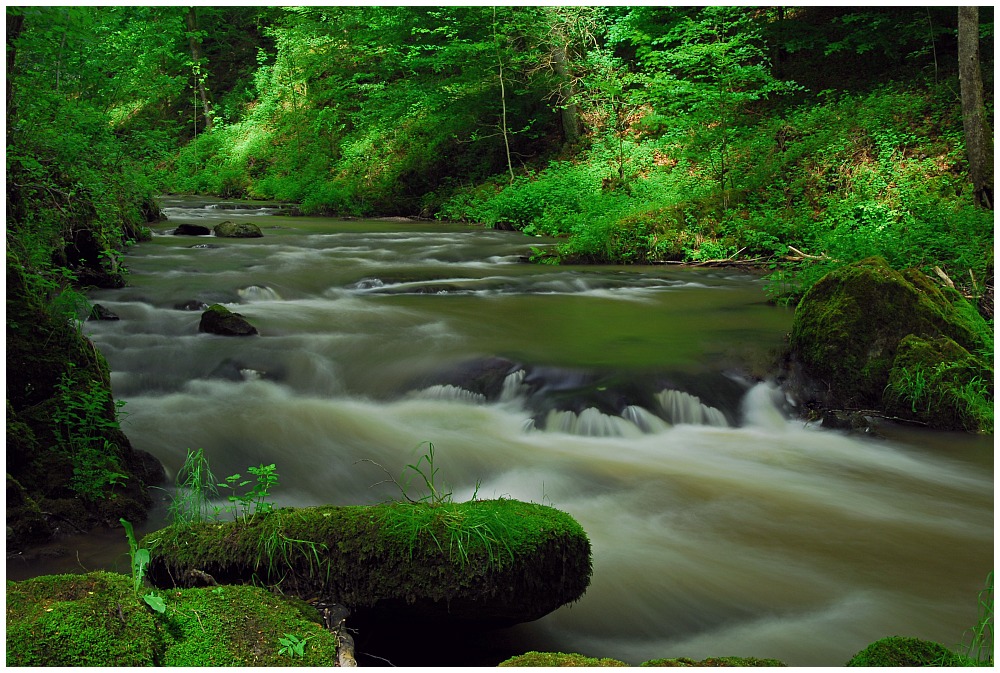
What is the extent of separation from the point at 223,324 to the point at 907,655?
6869 millimetres

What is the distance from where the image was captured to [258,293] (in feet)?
34.0

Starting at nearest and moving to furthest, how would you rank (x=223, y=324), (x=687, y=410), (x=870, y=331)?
(x=687, y=410), (x=870, y=331), (x=223, y=324)

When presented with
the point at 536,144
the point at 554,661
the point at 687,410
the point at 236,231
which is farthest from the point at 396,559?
the point at 536,144

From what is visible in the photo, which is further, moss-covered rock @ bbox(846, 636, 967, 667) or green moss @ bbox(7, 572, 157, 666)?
moss-covered rock @ bbox(846, 636, 967, 667)

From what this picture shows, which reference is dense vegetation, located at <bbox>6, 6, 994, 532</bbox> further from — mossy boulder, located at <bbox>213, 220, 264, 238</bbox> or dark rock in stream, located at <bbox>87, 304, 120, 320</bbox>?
mossy boulder, located at <bbox>213, 220, 264, 238</bbox>

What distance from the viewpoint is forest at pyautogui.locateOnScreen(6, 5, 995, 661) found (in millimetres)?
5133

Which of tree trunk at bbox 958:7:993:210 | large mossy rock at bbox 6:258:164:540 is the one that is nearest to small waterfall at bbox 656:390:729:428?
large mossy rock at bbox 6:258:164:540

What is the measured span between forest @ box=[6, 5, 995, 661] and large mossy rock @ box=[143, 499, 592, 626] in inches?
56.3

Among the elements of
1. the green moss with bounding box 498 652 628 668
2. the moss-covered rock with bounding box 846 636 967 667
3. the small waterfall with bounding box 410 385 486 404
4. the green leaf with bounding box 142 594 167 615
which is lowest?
the moss-covered rock with bounding box 846 636 967 667

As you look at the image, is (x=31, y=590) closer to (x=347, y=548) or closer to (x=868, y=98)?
(x=347, y=548)

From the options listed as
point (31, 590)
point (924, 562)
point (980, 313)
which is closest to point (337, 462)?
point (31, 590)

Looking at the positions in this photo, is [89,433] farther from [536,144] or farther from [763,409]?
[536,144]

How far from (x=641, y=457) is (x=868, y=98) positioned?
1278 cm

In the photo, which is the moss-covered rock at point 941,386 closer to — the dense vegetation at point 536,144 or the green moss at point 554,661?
the dense vegetation at point 536,144
